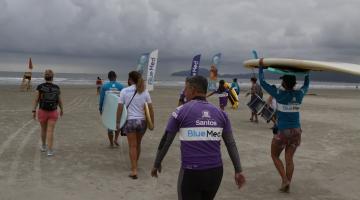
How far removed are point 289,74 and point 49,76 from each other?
4.44m

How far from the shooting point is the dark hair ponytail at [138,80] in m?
6.70

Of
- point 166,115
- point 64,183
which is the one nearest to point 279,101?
point 64,183

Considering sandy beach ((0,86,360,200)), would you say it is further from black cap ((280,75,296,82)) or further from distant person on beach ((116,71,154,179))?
black cap ((280,75,296,82))

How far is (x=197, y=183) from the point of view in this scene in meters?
3.58

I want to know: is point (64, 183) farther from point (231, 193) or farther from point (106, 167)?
point (231, 193)

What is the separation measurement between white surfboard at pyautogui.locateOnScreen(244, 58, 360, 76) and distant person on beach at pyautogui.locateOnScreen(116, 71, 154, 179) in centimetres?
173

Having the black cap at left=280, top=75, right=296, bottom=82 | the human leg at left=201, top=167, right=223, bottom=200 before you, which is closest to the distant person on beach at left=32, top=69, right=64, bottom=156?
the black cap at left=280, top=75, right=296, bottom=82

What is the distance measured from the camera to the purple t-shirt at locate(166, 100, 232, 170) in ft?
11.7

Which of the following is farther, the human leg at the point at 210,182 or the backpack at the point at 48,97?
the backpack at the point at 48,97

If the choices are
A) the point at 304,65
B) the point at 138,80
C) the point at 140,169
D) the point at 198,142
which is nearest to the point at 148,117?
the point at 138,80

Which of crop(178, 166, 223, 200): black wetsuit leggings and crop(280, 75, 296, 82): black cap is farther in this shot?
crop(280, 75, 296, 82): black cap

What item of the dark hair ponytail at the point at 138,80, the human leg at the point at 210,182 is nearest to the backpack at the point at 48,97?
the dark hair ponytail at the point at 138,80

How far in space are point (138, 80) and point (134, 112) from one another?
1.68 ft

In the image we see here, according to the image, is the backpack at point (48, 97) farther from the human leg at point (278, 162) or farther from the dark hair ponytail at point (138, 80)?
the human leg at point (278, 162)
